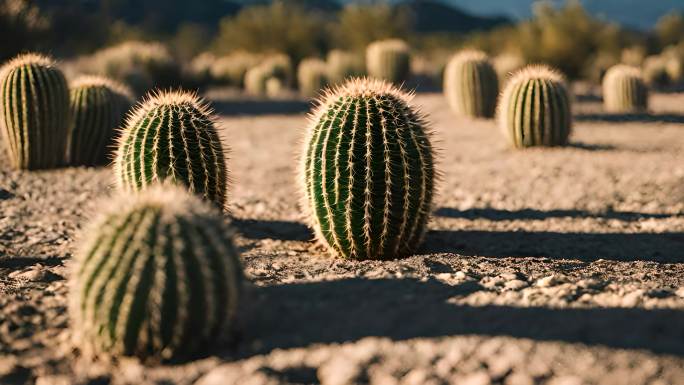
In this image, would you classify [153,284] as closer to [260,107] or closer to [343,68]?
[260,107]

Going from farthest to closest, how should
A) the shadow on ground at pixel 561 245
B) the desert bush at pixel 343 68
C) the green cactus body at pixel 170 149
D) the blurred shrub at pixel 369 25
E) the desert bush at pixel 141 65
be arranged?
the blurred shrub at pixel 369 25
the desert bush at pixel 343 68
the desert bush at pixel 141 65
the shadow on ground at pixel 561 245
the green cactus body at pixel 170 149

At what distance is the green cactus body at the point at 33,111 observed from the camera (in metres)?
7.84

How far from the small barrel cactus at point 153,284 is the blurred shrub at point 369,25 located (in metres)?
24.9

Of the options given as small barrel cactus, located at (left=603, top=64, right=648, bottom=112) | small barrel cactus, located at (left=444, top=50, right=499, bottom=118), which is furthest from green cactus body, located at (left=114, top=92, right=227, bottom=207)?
small barrel cactus, located at (left=603, top=64, right=648, bottom=112)

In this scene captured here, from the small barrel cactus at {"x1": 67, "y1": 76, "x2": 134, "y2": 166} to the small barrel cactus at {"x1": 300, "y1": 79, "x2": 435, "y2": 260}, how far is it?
4.21 metres

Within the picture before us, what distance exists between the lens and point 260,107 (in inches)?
664

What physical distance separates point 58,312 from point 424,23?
6782 cm

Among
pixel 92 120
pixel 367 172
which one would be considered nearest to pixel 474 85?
pixel 92 120

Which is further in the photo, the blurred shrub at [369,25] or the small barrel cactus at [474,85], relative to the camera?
the blurred shrub at [369,25]

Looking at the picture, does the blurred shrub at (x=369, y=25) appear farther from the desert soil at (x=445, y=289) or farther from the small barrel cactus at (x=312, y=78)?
the desert soil at (x=445, y=289)

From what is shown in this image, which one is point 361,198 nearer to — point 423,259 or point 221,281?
point 423,259

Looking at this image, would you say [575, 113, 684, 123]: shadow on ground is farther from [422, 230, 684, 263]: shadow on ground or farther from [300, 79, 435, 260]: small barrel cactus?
[300, 79, 435, 260]: small barrel cactus

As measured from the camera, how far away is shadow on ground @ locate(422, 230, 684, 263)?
219 inches

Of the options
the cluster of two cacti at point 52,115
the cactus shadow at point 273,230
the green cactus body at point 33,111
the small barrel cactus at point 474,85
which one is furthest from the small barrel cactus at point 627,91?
the green cactus body at point 33,111
